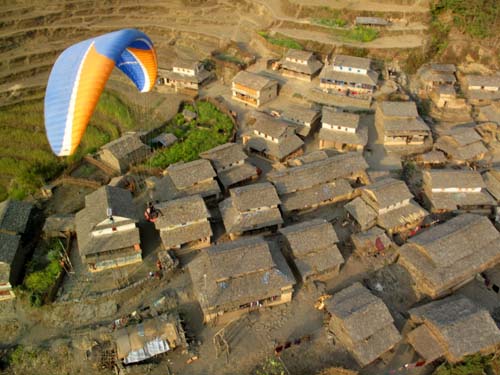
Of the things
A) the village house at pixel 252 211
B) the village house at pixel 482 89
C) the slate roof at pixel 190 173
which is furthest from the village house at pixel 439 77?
the slate roof at pixel 190 173

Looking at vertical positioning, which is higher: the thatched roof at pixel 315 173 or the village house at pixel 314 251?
the thatched roof at pixel 315 173

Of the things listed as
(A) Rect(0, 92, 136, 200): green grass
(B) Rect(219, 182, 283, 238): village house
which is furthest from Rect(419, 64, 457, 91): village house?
(A) Rect(0, 92, 136, 200): green grass

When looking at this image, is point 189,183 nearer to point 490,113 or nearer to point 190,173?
point 190,173

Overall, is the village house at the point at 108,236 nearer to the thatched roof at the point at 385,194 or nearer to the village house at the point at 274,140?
the village house at the point at 274,140

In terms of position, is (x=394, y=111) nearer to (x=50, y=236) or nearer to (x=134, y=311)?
(x=134, y=311)

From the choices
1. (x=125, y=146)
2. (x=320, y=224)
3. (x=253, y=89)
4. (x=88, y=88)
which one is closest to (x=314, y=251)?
(x=320, y=224)

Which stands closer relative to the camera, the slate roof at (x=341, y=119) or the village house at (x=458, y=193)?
the village house at (x=458, y=193)

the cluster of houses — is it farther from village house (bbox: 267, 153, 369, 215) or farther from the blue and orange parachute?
the blue and orange parachute
